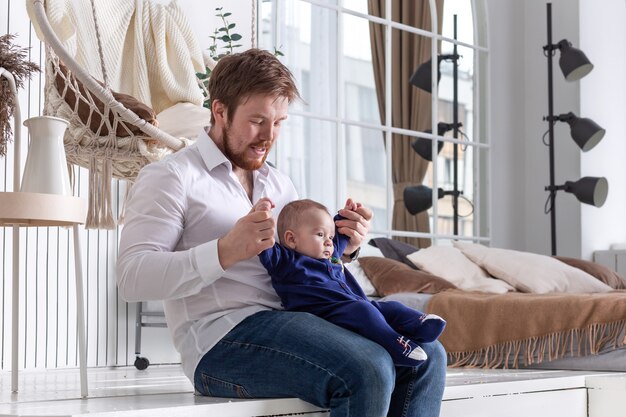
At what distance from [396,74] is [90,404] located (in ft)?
11.8

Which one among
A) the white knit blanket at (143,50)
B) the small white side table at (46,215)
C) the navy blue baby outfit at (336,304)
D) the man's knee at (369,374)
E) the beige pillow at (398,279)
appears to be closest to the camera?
the man's knee at (369,374)

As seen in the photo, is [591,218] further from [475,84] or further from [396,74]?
[396,74]

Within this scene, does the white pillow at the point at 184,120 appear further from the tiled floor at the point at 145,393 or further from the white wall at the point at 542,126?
the white wall at the point at 542,126

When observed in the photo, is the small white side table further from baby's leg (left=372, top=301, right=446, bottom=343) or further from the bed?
the bed

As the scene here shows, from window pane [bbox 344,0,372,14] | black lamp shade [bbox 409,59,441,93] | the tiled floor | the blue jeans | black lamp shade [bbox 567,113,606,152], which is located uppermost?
window pane [bbox 344,0,372,14]

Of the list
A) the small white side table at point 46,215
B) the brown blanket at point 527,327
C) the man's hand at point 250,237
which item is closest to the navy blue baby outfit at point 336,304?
the man's hand at point 250,237

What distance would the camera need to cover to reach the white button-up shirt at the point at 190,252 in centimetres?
168

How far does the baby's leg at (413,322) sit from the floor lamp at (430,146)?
314 cm

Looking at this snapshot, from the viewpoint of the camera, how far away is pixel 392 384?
164 cm

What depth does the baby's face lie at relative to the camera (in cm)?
179

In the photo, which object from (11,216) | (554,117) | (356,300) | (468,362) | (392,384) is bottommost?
(468,362)

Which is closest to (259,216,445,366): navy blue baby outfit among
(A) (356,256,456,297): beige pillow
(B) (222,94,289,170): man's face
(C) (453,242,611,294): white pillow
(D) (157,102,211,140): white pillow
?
(B) (222,94,289,170): man's face

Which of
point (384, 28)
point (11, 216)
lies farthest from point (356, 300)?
point (384, 28)

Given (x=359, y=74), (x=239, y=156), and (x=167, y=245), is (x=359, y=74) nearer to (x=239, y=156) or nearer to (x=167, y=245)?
(x=239, y=156)
